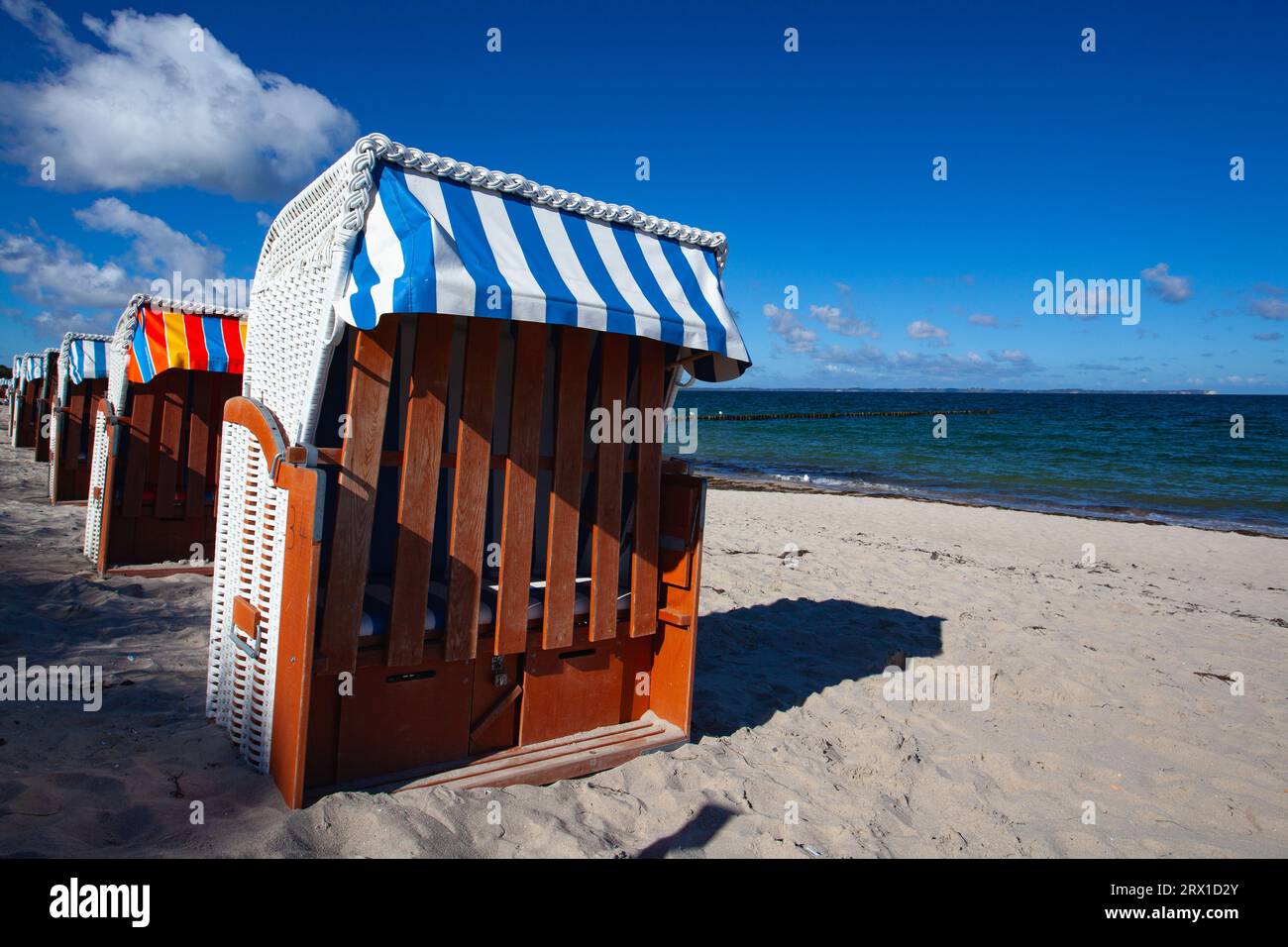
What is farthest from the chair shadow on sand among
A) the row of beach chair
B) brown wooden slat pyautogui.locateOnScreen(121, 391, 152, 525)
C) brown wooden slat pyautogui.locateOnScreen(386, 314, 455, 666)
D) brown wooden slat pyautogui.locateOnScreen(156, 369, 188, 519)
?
brown wooden slat pyautogui.locateOnScreen(121, 391, 152, 525)

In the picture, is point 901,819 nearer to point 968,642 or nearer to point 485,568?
point 485,568

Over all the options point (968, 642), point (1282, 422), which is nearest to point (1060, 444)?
point (1282, 422)

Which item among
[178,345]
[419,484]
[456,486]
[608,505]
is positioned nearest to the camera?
[419,484]

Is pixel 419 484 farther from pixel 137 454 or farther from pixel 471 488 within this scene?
pixel 137 454

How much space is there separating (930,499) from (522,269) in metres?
16.8

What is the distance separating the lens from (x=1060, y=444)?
3497 centimetres

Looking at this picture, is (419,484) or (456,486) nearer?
(419,484)

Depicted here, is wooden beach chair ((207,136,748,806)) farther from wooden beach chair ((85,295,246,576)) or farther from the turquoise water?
the turquoise water

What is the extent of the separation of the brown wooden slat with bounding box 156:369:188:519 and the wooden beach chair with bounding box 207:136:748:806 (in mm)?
4069

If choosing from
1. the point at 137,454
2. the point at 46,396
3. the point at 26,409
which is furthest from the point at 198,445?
the point at 26,409

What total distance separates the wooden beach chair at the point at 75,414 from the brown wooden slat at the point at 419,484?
1008 cm

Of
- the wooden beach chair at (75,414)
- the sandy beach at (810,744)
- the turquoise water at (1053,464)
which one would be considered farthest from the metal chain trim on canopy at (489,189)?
the turquoise water at (1053,464)

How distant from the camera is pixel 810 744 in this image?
434 cm
